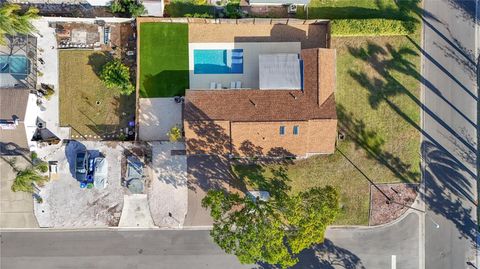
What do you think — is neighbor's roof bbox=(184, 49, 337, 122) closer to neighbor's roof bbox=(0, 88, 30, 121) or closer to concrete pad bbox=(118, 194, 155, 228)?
concrete pad bbox=(118, 194, 155, 228)

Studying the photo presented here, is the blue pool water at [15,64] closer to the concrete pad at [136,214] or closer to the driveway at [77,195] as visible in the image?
the driveway at [77,195]

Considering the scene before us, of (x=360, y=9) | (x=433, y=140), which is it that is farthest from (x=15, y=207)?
(x=433, y=140)

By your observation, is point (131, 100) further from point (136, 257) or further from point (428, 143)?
point (428, 143)

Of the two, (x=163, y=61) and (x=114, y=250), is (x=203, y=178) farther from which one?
(x=163, y=61)

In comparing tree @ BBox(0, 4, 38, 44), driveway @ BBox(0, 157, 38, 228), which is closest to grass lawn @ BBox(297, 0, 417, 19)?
tree @ BBox(0, 4, 38, 44)

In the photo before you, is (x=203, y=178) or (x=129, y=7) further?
(x=203, y=178)

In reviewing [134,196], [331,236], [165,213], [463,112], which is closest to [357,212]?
[331,236]
